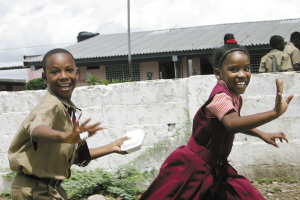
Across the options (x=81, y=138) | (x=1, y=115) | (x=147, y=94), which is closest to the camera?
(x=81, y=138)

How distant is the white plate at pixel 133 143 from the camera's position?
2.25 metres

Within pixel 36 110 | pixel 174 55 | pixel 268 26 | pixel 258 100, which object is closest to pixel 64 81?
pixel 36 110

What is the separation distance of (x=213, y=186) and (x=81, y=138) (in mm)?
1045

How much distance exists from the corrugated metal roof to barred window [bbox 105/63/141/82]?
855 millimetres

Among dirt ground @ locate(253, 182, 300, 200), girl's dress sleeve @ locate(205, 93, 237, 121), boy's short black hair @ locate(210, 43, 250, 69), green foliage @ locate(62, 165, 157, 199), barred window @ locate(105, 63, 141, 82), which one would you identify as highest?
barred window @ locate(105, 63, 141, 82)

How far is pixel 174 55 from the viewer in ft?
49.1

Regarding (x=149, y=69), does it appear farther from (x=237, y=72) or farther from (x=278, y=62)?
(x=237, y=72)

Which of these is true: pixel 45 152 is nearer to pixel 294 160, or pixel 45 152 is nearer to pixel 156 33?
pixel 294 160

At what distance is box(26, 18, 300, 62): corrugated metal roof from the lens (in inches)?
593

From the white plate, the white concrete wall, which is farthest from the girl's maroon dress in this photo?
the white concrete wall

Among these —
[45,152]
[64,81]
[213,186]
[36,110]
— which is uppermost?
[64,81]

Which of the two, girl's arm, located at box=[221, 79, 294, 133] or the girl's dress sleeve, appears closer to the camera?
girl's arm, located at box=[221, 79, 294, 133]

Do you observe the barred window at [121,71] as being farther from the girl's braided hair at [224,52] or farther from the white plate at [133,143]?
the white plate at [133,143]

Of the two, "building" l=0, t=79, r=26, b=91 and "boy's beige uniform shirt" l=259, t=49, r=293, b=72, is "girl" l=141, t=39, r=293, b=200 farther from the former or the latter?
"building" l=0, t=79, r=26, b=91
